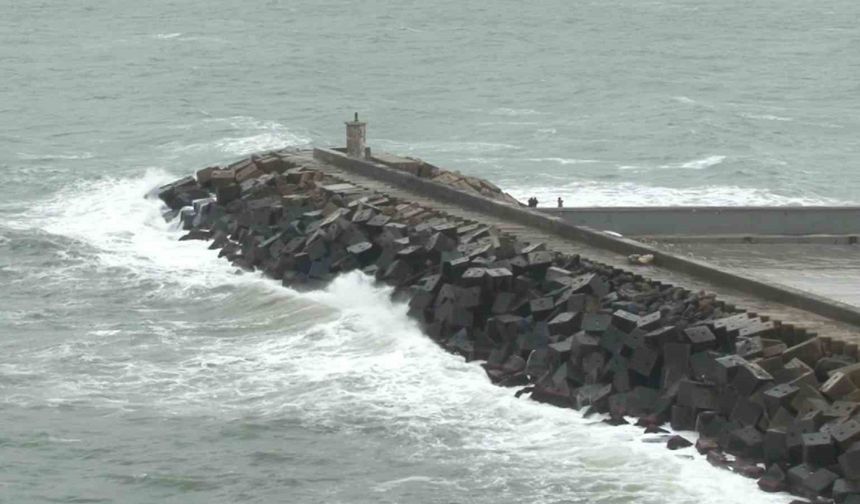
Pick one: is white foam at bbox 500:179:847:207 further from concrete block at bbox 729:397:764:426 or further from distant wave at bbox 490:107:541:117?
concrete block at bbox 729:397:764:426

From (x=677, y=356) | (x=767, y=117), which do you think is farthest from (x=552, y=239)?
(x=767, y=117)

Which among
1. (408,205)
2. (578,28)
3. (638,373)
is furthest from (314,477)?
(578,28)

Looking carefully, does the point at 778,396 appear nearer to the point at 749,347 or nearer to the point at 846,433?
the point at 846,433

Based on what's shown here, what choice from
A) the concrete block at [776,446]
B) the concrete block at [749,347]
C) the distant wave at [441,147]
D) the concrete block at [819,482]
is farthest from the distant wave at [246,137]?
the concrete block at [819,482]

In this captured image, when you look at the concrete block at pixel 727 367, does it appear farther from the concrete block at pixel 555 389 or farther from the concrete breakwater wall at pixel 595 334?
the concrete block at pixel 555 389

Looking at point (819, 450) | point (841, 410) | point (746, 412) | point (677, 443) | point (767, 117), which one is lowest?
point (677, 443)

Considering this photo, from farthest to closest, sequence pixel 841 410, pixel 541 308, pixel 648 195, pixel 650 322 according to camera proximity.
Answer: pixel 648 195
pixel 541 308
pixel 650 322
pixel 841 410
